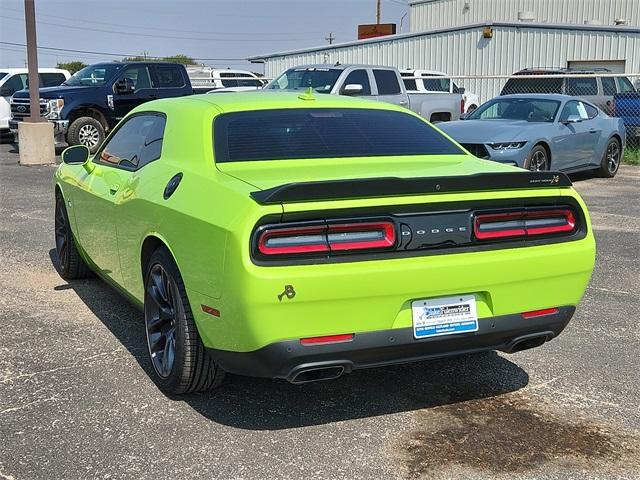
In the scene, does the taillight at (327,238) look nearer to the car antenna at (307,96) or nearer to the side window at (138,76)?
the car antenna at (307,96)

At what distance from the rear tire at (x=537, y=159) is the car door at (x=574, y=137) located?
0.76 feet

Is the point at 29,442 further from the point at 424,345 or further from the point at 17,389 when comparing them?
the point at 424,345

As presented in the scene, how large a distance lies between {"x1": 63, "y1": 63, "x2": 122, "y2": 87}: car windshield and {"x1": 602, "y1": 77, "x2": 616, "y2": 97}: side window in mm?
10825

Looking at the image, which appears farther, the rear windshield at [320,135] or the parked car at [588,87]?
the parked car at [588,87]

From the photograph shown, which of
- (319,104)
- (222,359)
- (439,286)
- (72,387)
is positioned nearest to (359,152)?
(319,104)

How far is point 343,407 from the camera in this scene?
13.2 ft

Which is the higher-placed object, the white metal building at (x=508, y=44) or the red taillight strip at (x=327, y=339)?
the white metal building at (x=508, y=44)

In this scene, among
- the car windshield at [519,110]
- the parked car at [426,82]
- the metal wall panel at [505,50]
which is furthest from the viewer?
the metal wall panel at [505,50]

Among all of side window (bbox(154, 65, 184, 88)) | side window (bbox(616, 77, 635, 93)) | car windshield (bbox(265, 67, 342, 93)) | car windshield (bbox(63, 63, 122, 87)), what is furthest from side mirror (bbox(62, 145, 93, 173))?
side window (bbox(616, 77, 635, 93))

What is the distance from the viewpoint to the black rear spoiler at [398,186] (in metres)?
3.36

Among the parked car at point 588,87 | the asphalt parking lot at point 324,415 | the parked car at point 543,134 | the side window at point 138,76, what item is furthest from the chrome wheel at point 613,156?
the side window at point 138,76

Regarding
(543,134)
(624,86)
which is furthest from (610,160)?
(624,86)

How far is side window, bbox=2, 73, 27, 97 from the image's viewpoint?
20.3 meters

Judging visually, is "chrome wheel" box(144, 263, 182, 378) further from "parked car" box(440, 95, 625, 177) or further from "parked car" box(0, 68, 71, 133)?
"parked car" box(0, 68, 71, 133)
